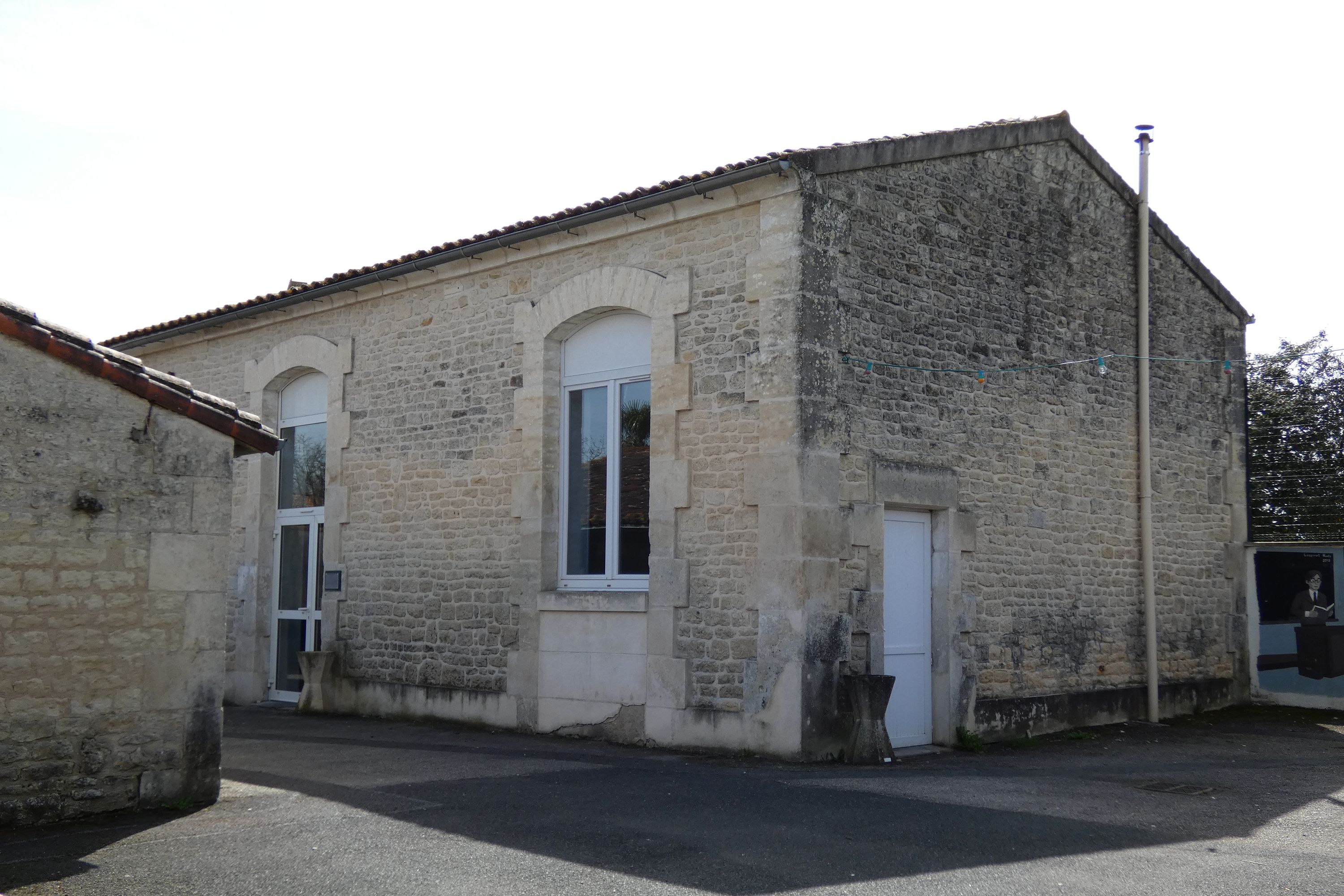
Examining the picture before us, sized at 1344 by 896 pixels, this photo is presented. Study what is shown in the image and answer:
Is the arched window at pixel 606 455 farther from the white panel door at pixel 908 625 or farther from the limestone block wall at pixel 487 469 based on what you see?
the white panel door at pixel 908 625

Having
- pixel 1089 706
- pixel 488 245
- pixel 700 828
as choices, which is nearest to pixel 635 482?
pixel 488 245

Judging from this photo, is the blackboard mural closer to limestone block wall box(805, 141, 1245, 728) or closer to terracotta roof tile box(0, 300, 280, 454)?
limestone block wall box(805, 141, 1245, 728)

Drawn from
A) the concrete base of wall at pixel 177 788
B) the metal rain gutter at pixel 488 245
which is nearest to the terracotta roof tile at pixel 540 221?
the metal rain gutter at pixel 488 245

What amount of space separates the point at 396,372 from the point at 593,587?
334 centimetres

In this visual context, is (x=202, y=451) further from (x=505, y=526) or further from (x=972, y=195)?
(x=972, y=195)

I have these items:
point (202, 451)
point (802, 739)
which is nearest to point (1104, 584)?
point (802, 739)

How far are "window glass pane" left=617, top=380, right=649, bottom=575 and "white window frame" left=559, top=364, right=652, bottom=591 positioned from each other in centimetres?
4

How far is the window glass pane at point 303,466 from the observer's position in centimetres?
1316

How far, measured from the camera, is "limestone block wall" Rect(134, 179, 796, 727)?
921cm

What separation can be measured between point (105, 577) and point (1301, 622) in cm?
1174

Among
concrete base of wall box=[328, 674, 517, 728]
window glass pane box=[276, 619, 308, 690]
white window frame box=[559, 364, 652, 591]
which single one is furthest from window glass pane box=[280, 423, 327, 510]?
white window frame box=[559, 364, 652, 591]

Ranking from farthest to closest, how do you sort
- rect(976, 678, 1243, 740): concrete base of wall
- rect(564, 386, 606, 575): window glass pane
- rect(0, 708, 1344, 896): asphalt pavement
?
rect(564, 386, 606, 575): window glass pane < rect(976, 678, 1243, 740): concrete base of wall < rect(0, 708, 1344, 896): asphalt pavement

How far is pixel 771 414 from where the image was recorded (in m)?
8.88

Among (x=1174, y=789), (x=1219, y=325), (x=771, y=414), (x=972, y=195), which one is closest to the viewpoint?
(x=1174, y=789)
